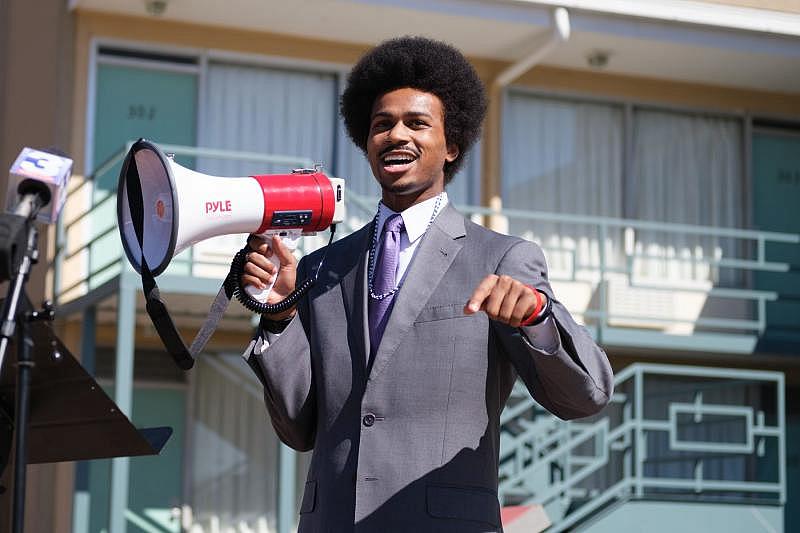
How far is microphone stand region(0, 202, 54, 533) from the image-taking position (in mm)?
3268

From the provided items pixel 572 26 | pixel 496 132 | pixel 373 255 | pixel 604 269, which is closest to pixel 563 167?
pixel 496 132

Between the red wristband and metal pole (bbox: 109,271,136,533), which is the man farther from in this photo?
metal pole (bbox: 109,271,136,533)

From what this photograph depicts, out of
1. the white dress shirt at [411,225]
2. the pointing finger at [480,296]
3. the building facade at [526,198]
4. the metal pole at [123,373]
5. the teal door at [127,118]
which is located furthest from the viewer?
the teal door at [127,118]

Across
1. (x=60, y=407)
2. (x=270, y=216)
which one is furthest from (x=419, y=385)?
(x=60, y=407)

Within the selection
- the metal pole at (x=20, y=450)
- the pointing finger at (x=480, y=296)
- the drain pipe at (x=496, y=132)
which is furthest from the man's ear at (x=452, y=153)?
the drain pipe at (x=496, y=132)

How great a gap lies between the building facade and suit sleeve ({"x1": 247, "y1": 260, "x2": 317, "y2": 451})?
7538 millimetres

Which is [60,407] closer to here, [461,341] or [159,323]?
[159,323]

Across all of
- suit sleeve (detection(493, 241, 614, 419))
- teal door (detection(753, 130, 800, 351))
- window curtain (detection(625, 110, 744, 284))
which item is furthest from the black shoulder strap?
teal door (detection(753, 130, 800, 351))

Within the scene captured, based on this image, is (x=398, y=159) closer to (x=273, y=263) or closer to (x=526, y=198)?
(x=273, y=263)

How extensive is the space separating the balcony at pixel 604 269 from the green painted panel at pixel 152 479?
0.77m

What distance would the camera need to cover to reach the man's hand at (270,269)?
3.66m

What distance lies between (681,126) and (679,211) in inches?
32.9

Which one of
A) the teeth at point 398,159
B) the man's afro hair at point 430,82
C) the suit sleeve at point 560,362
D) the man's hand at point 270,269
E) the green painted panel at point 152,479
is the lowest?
the green painted panel at point 152,479

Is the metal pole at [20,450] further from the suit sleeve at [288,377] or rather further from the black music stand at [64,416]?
the suit sleeve at [288,377]
